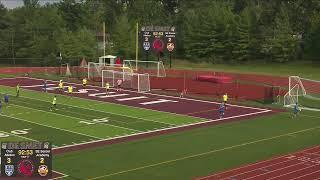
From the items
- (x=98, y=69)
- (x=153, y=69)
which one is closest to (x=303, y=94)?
(x=153, y=69)

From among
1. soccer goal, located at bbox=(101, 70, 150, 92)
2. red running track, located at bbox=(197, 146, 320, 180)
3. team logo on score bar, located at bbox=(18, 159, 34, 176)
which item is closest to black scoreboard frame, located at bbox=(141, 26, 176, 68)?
soccer goal, located at bbox=(101, 70, 150, 92)

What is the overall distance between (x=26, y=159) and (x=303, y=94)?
2961 cm

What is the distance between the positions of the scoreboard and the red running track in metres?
33.9

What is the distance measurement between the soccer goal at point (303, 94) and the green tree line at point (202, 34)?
111 feet

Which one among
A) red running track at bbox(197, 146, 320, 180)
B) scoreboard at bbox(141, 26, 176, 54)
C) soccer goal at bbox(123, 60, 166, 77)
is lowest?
red running track at bbox(197, 146, 320, 180)

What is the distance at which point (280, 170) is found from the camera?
22.4 m

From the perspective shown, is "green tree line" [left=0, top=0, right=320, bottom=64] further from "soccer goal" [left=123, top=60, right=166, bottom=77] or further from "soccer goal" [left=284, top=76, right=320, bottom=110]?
"soccer goal" [left=284, top=76, right=320, bottom=110]

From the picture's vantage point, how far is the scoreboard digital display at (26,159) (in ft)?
64.2

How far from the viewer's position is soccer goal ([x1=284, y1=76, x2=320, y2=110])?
4181cm

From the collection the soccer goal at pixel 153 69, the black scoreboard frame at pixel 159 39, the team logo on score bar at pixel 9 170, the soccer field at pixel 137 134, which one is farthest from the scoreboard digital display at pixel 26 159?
the black scoreboard frame at pixel 159 39

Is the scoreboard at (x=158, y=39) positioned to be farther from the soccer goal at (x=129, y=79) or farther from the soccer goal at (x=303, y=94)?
the soccer goal at (x=303, y=94)

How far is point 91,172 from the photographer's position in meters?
22.6

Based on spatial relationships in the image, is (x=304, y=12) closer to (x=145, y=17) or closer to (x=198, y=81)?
(x=145, y=17)

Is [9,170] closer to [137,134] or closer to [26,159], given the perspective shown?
[26,159]
